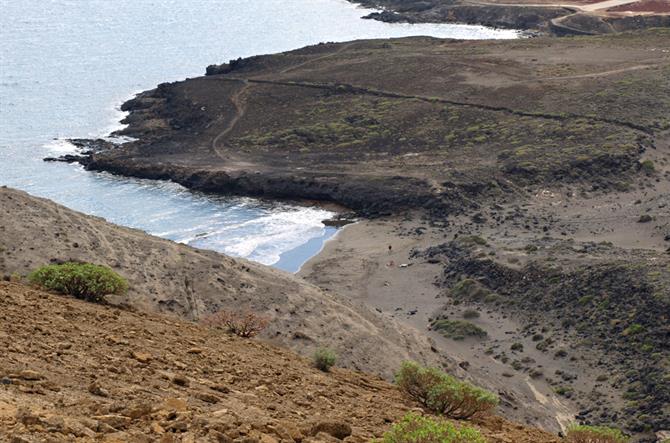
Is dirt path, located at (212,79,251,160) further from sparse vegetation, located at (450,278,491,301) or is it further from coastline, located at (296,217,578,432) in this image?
sparse vegetation, located at (450,278,491,301)

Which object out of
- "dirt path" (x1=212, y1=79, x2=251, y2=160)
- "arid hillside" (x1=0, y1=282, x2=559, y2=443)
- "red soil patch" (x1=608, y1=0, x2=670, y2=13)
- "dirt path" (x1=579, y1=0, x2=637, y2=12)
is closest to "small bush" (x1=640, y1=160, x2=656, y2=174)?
"dirt path" (x1=212, y1=79, x2=251, y2=160)

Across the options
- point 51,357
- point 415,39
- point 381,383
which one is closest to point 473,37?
point 415,39

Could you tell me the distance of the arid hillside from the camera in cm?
1141

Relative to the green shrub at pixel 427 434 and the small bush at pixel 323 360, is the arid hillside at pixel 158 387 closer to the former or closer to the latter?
the small bush at pixel 323 360

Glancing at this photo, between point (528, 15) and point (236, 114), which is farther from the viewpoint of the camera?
point (528, 15)

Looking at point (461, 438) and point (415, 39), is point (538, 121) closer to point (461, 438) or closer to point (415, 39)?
point (415, 39)

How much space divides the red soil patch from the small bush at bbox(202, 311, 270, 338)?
88.2 m

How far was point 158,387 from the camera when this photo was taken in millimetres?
13852

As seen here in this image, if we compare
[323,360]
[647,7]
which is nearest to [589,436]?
[323,360]

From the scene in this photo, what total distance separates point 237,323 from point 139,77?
211ft

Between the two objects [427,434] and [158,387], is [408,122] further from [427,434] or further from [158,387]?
[427,434]

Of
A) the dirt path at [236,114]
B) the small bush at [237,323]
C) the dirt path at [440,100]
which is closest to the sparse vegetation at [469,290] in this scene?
the small bush at [237,323]

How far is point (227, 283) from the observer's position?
2884 cm

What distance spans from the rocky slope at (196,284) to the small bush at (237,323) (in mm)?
1035
